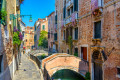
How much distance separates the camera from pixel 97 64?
408 inches

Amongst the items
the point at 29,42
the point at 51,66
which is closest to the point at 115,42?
the point at 51,66

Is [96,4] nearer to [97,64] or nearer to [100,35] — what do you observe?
[100,35]

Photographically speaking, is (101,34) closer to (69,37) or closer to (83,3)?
(83,3)

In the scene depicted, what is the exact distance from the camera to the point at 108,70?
29.4 feet

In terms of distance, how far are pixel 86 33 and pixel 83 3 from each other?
310 cm

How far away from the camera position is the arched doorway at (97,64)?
9.95 metres

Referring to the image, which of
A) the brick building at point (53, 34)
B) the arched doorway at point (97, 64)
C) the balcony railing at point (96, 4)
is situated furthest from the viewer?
the brick building at point (53, 34)

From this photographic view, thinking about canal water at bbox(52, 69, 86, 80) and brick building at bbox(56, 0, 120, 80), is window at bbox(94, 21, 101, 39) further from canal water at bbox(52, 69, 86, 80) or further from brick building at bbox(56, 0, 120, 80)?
canal water at bbox(52, 69, 86, 80)

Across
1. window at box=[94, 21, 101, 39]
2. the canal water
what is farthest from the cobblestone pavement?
window at box=[94, 21, 101, 39]

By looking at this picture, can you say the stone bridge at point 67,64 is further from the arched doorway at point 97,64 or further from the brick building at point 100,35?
the arched doorway at point 97,64

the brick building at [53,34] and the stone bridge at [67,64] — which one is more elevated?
the brick building at [53,34]

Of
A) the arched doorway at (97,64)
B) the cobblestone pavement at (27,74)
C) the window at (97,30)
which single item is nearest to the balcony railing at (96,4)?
the window at (97,30)

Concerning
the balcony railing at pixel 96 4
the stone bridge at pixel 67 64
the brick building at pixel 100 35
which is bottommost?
the stone bridge at pixel 67 64

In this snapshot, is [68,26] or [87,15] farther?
[68,26]
